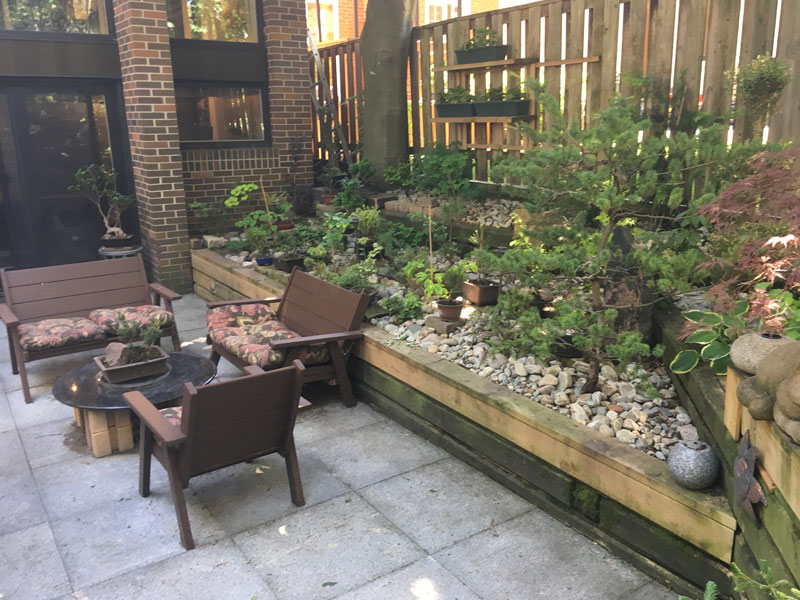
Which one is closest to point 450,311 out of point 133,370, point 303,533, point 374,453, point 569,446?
point 374,453

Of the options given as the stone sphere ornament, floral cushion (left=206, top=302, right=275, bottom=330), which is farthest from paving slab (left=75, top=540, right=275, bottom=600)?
floral cushion (left=206, top=302, right=275, bottom=330)

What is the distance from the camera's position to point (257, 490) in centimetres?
351

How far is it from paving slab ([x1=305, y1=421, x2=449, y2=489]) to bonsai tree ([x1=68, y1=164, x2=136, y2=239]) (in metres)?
4.72

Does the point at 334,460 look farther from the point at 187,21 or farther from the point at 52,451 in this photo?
the point at 187,21

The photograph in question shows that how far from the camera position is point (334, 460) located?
3828 mm

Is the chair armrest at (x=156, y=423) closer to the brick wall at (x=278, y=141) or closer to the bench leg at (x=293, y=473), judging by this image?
the bench leg at (x=293, y=473)

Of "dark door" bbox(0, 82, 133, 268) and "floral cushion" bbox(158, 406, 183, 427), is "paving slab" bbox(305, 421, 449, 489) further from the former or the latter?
"dark door" bbox(0, 82, 133, 268)

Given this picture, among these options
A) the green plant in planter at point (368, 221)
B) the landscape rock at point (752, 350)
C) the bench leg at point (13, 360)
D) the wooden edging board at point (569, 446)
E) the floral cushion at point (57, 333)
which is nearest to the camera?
the landscape rock at point (752, 350)

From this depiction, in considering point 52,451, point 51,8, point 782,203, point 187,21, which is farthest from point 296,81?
point 782,203

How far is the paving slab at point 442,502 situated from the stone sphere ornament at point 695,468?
90 centimetres

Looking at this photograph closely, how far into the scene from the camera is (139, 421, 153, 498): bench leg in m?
3.32

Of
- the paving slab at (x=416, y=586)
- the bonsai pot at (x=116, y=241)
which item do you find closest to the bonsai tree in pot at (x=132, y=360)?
the paving slab at (x=416, y=586)

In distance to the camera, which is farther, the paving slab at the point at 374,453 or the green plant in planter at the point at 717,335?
the paving slab at the point at 374,453

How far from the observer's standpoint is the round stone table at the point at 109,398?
3.74 meters
